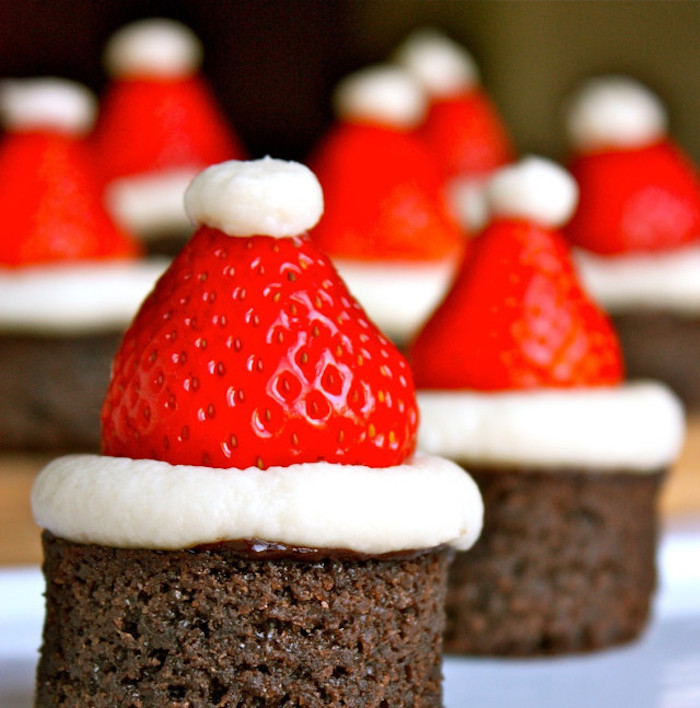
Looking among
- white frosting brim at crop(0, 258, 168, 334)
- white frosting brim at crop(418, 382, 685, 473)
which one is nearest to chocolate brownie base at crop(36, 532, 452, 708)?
white frosting brim at crop(418, 382, 685, 473)

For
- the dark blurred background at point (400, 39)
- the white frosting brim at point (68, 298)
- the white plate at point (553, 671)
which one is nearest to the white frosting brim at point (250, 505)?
the white plate at point (553, 671)

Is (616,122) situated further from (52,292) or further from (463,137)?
(52,292)

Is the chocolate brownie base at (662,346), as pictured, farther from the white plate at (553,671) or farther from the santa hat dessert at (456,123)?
the white plate at (553,671)

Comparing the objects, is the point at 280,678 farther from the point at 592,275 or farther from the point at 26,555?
the point at 592,275

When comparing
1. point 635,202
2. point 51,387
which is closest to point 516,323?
point 51,387

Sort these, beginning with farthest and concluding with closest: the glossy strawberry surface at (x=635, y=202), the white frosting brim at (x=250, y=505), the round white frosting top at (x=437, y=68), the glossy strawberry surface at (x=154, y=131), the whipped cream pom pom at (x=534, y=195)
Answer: the round white frosting top at (x=437, y=68) < the glossy strawberry surface at (x=154, y=131) < the glossy strawberry surface at (x=635, y=202) < the whipped cream pom pom at (x=534, y=195) < the white frosting brim at (x=250, y=505)

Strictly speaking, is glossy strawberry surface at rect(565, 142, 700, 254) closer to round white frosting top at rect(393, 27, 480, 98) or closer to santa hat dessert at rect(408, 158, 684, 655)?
round white frosting top at rect(393, 27, 480, 98)
